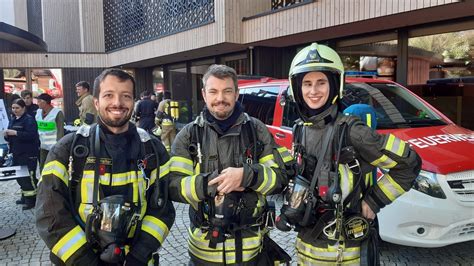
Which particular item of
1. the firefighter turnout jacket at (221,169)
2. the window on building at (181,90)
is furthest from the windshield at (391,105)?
the window on building at (181,90)

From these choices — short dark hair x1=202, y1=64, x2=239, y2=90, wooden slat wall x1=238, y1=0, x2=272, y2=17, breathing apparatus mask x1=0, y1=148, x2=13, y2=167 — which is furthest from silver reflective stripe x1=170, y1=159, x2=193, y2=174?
wooden slat wall x1=238, y1=0, x2=272, y2=17

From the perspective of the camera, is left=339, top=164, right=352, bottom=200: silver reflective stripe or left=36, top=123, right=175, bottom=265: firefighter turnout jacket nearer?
left=36, top=123, right=175, bottom=265: firefighter turnout jacket

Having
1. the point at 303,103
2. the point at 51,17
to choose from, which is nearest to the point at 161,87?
the point at 51,17

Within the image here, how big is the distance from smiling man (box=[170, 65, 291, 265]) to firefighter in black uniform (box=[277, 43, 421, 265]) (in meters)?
0.17

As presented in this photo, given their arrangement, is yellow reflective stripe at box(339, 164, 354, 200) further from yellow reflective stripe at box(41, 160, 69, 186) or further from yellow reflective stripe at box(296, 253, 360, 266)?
yellow reflective stripe at box(41, 160, 69, 186)

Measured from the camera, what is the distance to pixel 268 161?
2.12 meters

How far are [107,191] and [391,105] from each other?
3564 mm

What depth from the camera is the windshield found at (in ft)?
13.5

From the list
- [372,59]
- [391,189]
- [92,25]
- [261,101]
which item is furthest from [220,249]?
[92,25]

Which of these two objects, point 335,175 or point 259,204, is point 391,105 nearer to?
point 335,175

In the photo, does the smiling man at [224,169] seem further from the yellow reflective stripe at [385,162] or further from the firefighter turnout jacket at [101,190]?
the yellow reflective stripe at [385,162]

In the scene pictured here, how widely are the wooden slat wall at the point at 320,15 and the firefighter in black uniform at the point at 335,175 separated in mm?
5271

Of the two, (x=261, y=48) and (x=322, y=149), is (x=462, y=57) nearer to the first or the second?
(x=261, y=48)

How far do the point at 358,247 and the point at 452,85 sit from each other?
754 centimetres
